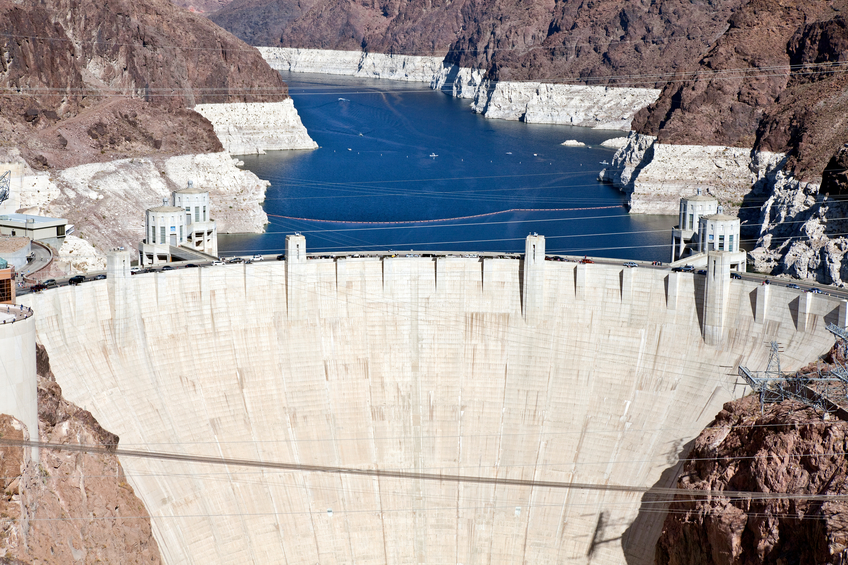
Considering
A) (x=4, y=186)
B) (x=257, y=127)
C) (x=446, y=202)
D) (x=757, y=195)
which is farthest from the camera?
(x=257, y=127)

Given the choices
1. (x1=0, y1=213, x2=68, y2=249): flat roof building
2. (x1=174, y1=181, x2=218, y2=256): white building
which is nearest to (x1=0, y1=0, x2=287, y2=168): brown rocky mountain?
(x1=0, y1=213, x2=68, y2=249): flat roof building

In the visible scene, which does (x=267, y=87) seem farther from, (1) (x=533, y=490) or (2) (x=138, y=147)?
(1) (x=533, y=490)

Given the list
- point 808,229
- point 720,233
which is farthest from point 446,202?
point 720,233

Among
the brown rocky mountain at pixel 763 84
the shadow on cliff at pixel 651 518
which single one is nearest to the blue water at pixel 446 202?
the brown rocky mountain at pixel 763 84

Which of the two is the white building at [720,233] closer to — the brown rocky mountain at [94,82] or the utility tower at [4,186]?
the utility tower at [4,186]

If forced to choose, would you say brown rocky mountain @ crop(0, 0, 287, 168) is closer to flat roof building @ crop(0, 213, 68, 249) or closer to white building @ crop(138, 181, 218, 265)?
flat roof building @ crop(0, 213, 68, 249)

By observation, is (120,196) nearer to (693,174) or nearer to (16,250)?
(16,250)
